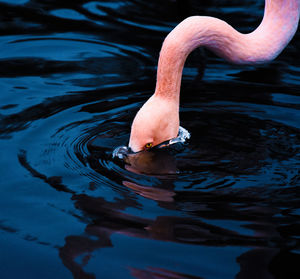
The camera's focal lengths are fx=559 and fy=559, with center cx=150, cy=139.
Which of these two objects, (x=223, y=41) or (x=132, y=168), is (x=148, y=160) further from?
(x=223, y=41)

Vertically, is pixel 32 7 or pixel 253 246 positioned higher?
pixel 32 7

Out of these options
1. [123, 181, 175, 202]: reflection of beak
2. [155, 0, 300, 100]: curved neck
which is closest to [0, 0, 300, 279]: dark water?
[123, 181, 175, 202]: reflection of beak

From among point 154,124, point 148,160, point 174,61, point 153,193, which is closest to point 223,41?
point 174,61

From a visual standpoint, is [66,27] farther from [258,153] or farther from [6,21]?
[258,153]

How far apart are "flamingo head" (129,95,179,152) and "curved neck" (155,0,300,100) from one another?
0.31ft

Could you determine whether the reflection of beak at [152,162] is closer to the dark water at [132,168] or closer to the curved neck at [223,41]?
the dark water at [132,168]

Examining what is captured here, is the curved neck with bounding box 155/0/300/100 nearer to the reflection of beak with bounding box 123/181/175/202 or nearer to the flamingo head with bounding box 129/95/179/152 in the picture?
the flamingo head with bounding box 129/95/179/152

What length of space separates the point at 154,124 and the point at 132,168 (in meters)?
0.39

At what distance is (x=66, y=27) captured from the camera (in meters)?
7.80

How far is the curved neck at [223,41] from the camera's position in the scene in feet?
14.7

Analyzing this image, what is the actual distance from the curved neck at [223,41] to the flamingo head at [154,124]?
94mm

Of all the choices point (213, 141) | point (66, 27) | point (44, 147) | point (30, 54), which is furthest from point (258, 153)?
point (66, 27)

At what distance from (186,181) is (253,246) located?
0.93 metres

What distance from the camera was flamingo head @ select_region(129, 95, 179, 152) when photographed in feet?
14.5
